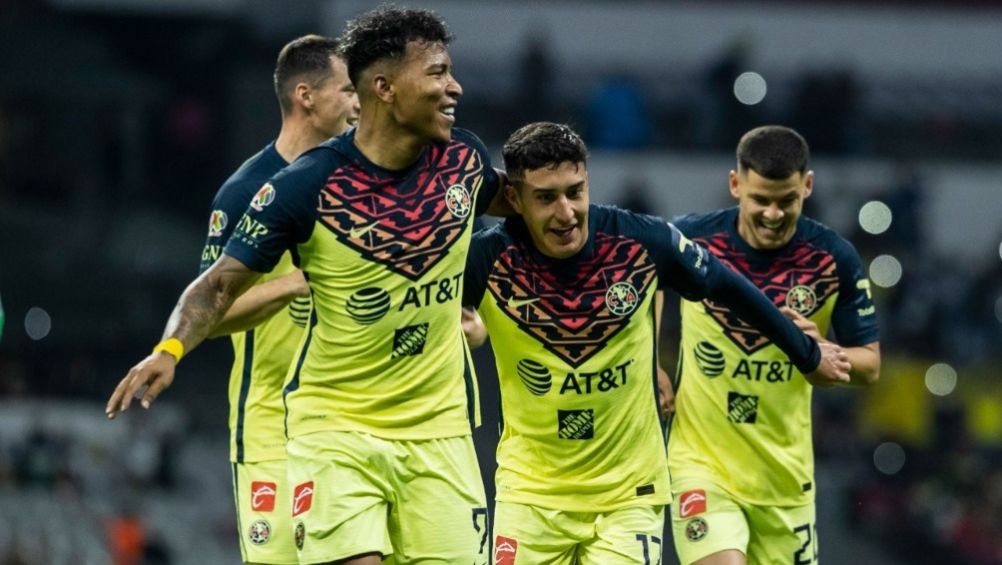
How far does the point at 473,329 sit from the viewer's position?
6.88 m

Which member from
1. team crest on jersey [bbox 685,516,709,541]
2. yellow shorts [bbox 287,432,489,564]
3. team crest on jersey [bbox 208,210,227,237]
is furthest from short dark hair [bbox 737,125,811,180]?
team crest on jersey [bbox 208,210,227,237]

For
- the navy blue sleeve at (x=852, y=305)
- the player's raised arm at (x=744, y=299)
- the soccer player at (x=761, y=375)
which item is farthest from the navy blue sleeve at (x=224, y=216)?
the navy blue sleeve at (x=852, y=305)

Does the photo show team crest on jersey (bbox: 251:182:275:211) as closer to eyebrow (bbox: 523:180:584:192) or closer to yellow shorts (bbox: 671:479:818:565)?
eyebrow (bbox: 523:180:584:192)

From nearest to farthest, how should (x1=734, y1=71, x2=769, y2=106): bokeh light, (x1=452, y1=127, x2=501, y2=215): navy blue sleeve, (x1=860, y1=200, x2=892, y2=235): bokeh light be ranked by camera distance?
1. (x1=452, y1=127, x2=501, y2=215): navy blue sleeve
2. (x1=860, y1=200, x2=892, y2=235): bokeh light
3. (x1=734, y1=71, x2=769, y2=106): bokeh light

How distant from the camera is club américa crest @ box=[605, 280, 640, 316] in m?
6.38

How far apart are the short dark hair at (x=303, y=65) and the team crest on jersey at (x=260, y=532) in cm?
190

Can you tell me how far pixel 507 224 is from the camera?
6.50m

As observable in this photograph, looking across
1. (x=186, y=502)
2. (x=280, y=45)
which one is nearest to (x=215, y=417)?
(x=186, y=502)

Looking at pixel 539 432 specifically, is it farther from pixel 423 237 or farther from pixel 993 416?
pixel 993 416

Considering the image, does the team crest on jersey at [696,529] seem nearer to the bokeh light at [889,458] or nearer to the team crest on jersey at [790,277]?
the team crest on jersey at [790,277]

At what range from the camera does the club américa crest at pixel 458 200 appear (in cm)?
593

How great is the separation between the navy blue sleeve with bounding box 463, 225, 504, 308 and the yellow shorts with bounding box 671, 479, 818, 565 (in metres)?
1.46

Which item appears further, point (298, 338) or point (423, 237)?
point (298, 338)

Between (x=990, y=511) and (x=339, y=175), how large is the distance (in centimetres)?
1168
